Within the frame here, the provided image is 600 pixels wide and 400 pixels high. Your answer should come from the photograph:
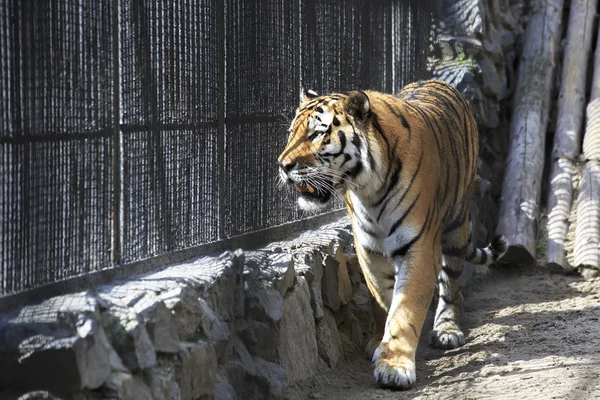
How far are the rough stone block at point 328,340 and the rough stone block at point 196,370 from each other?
4.52 feet

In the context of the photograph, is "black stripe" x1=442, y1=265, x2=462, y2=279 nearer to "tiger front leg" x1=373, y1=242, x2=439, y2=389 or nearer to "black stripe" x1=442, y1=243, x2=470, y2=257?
"black stripe" x1=442, y1=243, x2=470, y2=257

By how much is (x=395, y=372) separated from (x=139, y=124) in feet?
6.28

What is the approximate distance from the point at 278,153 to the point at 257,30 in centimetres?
76

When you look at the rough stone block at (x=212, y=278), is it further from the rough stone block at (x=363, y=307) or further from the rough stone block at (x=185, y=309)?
the rough stone block at (x=363, y=307)

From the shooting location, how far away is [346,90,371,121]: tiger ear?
4.95 metres

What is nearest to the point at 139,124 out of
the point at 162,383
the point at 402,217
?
the point at 162,383

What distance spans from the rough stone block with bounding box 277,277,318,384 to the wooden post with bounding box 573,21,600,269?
3.29m

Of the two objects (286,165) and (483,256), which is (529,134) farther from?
(286,165)

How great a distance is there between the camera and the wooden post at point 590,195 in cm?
752

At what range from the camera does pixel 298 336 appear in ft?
15.9

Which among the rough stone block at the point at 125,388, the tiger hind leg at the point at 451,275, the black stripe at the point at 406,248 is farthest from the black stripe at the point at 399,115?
the rough stone block at the point at 125,388

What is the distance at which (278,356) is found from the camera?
4.53m

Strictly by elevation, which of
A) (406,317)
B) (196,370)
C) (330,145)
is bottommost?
(406,317)

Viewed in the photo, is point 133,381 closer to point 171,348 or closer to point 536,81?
point 171,348
